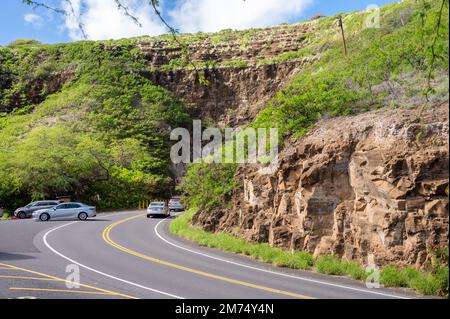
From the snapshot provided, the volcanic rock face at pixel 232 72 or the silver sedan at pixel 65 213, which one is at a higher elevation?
the volcanic rock face at pixel 232 72

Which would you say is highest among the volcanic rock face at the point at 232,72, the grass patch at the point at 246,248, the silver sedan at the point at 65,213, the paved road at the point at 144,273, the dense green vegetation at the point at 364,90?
the volcanic rock face at the point at 232,72

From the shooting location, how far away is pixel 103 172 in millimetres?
48000

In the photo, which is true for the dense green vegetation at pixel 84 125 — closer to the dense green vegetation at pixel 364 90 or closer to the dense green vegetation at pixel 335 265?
the dense green vegetation at pixel 335 265

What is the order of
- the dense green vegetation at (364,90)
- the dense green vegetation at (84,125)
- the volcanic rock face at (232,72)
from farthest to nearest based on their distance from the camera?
the volcanic rock face at (232,72) < the dense green vegetation at (84,125) < the dense green vegetation at (364,90)

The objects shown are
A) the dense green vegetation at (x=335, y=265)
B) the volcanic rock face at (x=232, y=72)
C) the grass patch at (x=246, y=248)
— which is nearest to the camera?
the dense green vegetation at (x=335, y=265)

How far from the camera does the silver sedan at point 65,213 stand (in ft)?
101

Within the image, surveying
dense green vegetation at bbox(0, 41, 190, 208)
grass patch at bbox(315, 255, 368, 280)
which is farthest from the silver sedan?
grass patch at bbox(315, 255, 368, 280)

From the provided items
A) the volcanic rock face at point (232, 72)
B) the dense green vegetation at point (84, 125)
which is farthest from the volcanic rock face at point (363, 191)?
the volcanic rock face at point (232, 72)

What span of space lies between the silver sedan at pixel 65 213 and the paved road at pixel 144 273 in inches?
363

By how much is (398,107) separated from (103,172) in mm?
37237

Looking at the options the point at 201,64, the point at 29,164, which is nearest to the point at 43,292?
the point at 29,164

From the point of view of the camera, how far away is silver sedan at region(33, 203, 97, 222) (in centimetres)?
3088

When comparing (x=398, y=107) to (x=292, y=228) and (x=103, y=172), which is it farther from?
(x=103, y=172)

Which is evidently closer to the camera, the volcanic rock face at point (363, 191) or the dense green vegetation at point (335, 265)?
the dense green vegetation at point (335, 265)
